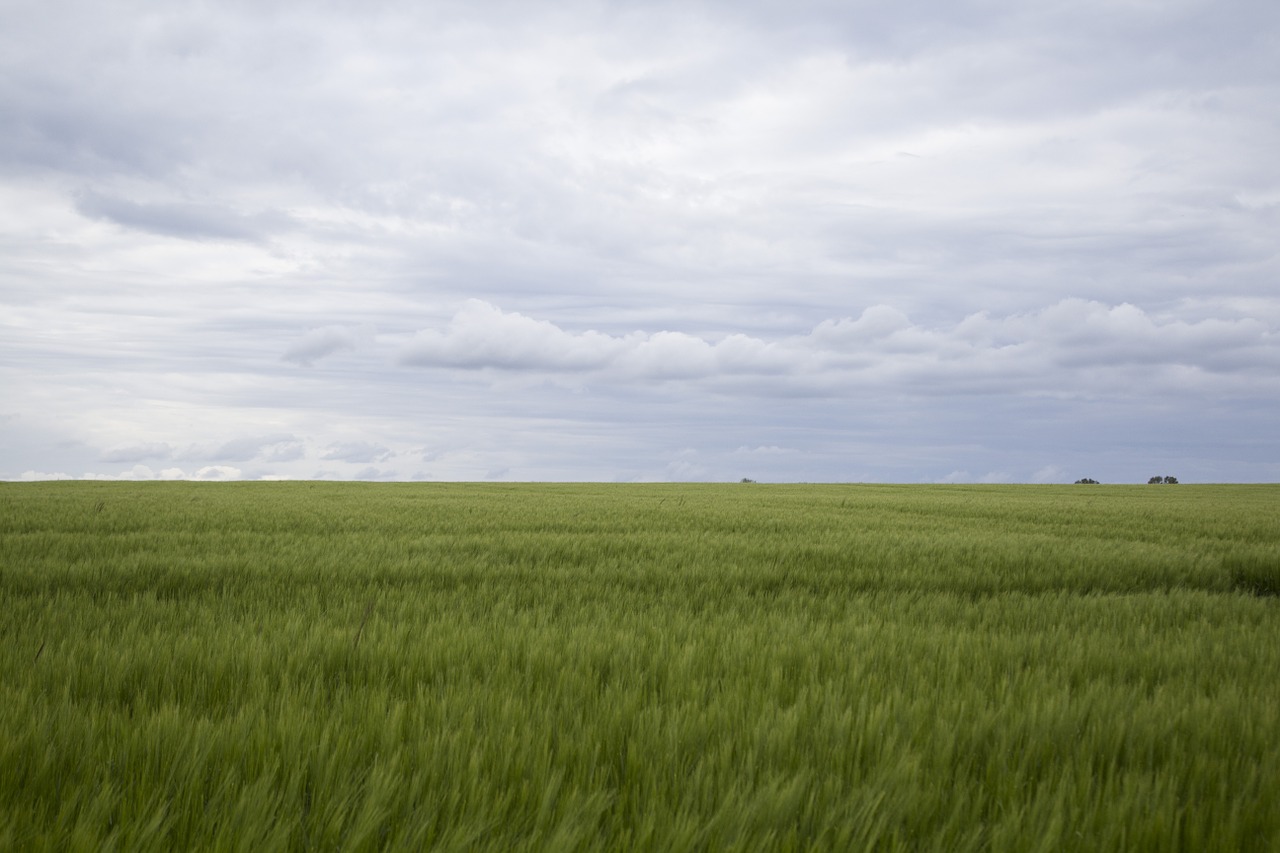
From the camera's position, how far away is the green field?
1.77 meters

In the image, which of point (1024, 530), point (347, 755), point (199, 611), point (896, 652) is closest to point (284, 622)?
point (199, 611)

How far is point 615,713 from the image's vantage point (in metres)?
2.40

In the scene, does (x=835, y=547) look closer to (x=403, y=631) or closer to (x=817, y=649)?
(x=817, y=649)

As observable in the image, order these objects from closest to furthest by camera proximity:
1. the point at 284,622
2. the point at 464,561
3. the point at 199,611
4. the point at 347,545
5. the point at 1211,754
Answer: the point at 1211,754, the point at 284,622, the point at 199,611, the point at 464,561, the point at 347,545

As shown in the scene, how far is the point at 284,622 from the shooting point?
3877 mm

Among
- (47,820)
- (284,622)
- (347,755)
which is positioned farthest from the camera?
(284,622)

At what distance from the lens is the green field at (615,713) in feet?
5.82

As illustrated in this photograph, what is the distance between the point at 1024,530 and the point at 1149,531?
1.72m

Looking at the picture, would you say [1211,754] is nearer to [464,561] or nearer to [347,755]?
[347,755]

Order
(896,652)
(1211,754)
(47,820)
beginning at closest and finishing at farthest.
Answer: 1. (47,820)
2. (1211,754)
3. (896,652)

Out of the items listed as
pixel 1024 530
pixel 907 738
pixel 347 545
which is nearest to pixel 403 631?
pixel 907 738

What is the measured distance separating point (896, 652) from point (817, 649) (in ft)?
1.22

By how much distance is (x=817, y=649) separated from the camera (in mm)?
3461

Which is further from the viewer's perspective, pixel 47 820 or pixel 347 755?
pixel 347 755
